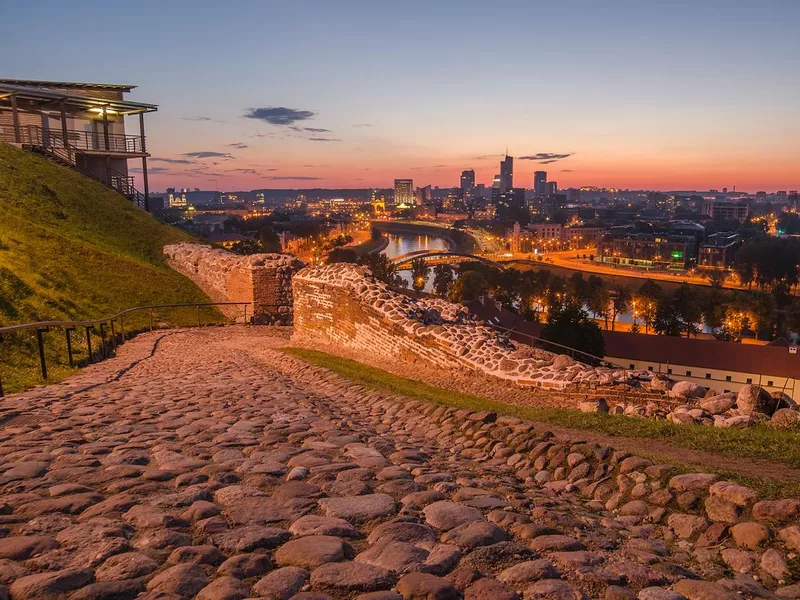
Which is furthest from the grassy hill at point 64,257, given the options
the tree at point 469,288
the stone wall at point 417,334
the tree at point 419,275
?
the tree at point 419,275

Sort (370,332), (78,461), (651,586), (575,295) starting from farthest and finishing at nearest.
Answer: (575,295)
(370,332)
(78,461)
(651,586)

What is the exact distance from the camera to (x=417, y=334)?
508 inches

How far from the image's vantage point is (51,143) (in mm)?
32844

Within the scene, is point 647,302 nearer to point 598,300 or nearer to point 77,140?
point 598,300

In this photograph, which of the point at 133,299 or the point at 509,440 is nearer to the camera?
the point at 509,440

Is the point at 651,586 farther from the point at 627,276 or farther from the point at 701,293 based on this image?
the point at 627,276

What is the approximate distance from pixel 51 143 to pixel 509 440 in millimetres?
35545

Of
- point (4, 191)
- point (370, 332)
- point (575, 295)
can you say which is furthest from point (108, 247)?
point (575, 295)

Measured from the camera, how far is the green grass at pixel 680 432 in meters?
4.91

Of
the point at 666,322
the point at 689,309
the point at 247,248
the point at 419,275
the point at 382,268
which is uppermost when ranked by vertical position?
the point at 247,248

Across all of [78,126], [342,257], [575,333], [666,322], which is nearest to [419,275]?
[342,257]

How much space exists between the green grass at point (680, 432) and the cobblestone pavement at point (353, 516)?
541 millimetres

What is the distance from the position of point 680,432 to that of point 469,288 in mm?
65363

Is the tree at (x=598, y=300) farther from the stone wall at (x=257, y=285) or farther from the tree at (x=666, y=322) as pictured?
the stone wall at (x=257, y=285)
